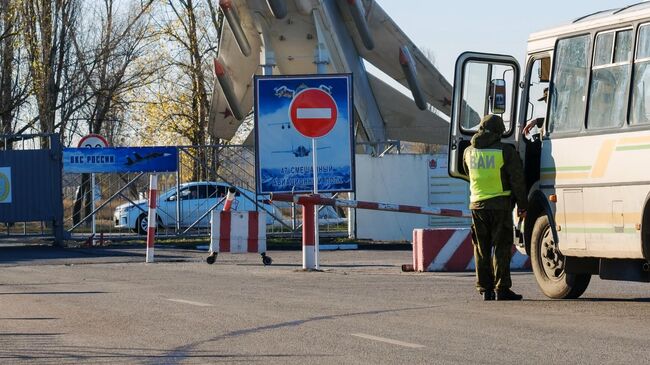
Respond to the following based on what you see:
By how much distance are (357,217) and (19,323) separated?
19.1 meters

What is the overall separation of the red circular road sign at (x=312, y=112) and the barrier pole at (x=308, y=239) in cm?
131

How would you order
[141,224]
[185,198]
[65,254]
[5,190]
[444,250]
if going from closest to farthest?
[444,250] → [65,254] → [5,190] → [185,198] → [141,224]

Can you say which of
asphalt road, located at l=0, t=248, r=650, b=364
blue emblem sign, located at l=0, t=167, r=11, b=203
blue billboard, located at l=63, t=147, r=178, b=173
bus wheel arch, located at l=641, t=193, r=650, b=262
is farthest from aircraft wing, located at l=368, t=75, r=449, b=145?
bus wheel arch, located at l=641, t=193, r=650, b=262

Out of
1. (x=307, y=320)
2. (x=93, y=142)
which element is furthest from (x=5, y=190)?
(x=307, y=320)

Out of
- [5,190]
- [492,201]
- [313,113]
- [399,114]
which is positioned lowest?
[492,201]

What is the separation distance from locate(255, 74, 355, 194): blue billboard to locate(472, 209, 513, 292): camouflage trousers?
1130cm

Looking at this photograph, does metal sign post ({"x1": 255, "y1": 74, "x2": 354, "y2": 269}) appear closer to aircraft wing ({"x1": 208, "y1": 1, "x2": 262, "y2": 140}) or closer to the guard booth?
the guard booth

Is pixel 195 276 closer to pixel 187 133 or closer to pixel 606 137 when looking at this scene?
pixel 606 137

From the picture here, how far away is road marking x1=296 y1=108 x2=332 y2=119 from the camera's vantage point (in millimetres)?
20531

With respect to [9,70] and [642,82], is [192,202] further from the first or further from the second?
[642,82]

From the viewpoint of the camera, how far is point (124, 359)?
8914 mm

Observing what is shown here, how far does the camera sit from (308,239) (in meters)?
19.7

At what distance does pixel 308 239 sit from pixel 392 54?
21866mm

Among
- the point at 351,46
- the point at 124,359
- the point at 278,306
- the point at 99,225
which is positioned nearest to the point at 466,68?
the point at 278,306
